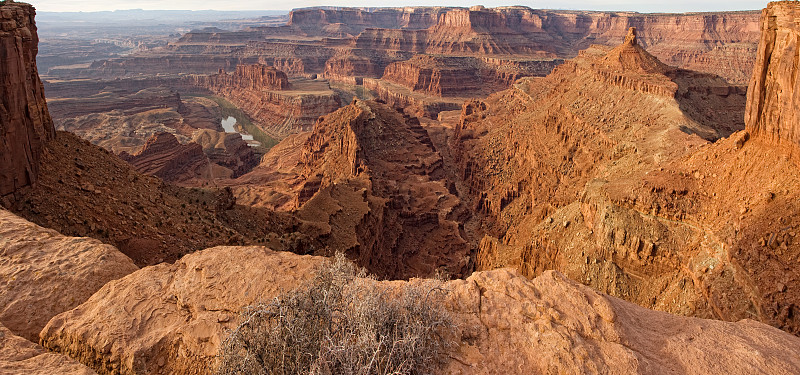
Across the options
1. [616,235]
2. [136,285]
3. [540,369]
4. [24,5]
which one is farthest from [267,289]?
[616,235]

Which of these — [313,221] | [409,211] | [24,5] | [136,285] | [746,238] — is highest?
[24,5]

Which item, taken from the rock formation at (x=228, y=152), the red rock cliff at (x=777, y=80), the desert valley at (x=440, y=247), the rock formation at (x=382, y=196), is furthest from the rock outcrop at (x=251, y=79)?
the red rock cliff at (x=777, y=80)

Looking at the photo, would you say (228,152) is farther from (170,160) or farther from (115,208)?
(115,208)

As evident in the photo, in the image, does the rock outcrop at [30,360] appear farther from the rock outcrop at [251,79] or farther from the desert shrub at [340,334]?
the rock outcrop at [251,79]

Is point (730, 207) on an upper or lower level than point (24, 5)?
lower

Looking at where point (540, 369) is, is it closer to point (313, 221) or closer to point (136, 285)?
point (136, 285)

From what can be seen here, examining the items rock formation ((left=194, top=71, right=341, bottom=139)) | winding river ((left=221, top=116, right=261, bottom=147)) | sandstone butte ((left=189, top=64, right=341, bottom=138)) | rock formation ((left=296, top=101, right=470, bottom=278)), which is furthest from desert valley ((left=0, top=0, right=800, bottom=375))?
sandstone butte ((left=189, top=64, right=341, bottom=138))

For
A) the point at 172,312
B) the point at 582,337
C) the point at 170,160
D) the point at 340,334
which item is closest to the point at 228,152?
the point at 170,160
